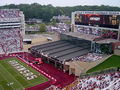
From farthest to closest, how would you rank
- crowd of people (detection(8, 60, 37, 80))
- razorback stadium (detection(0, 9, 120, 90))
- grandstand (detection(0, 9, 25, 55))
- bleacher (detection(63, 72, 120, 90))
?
grandstand (detection(0, 9, 25, 55)) → crowd of people (detection(8, 60, 37, 80)) → razorback stadium (detection(0, 9, 120, 90)) → bleacher (detection(63, 72, 120, 90))

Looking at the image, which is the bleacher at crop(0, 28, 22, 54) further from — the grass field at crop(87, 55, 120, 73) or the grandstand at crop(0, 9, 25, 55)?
the grass field at crop(87, 55, 120, 73)

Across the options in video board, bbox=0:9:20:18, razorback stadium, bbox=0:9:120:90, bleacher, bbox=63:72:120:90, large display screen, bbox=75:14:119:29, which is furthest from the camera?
video board, bbox=0:9:20:18

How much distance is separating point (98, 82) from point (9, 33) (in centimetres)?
3325

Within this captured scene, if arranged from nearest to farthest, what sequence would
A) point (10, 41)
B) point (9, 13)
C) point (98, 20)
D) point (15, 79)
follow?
1. point (15, 79)
2. point (98, 20)
3. point (10, 41)
4. point (9, 13)

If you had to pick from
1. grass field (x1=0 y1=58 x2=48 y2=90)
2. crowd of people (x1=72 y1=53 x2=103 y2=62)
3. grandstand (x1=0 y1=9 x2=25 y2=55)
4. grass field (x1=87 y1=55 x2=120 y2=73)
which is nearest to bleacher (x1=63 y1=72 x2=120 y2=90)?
grass field (x1=87 y1=55 x2=120 y2=73)

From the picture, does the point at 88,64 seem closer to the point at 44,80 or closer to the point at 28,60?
the point at 44,80

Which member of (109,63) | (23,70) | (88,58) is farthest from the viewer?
(88,58)

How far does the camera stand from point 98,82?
63.2 ft

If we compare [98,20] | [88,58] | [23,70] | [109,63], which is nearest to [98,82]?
[88,58]

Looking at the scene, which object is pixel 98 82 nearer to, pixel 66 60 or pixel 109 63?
pixel 66 60

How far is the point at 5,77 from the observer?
25.3 meters

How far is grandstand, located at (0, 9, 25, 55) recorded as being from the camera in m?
41.1

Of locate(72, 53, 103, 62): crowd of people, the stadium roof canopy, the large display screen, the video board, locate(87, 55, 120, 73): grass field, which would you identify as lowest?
locate(87, 55, 120, 73): grass field

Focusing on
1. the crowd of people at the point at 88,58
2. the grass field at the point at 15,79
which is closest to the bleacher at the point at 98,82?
the grass field at the point at 15,79
